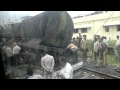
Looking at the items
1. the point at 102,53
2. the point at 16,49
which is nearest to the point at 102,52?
the point at 102,53

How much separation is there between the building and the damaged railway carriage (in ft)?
1.26

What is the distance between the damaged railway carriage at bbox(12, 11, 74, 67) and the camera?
16.3 ft

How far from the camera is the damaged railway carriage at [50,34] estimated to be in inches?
195

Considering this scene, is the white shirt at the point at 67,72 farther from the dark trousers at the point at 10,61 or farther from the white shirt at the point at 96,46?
the dark trousers at the point at 10,61

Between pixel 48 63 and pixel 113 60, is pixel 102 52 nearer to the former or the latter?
pixel 113 60

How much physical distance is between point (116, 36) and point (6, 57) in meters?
2.76

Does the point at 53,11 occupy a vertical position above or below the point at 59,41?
above

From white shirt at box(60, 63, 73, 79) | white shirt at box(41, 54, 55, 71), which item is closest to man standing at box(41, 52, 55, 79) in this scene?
white shirt at box(41, 54, 55, 71)

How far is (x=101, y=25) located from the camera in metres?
4.52

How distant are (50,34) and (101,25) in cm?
134

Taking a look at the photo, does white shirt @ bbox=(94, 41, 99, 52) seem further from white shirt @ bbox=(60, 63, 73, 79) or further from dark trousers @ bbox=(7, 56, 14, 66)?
dark trousers @ bbox=(7, 56, 14, 66)
